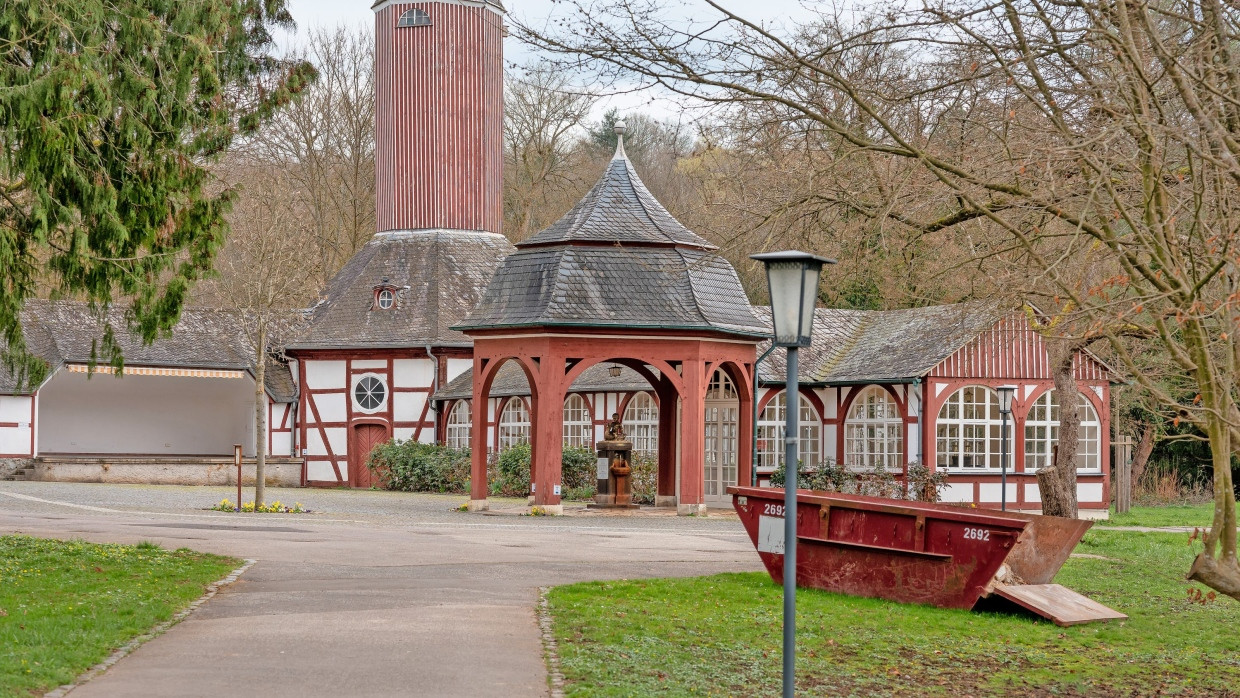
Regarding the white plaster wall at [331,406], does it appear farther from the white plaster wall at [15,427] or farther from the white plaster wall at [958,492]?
the white plaster wall at [958,492]

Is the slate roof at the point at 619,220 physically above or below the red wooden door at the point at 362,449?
above

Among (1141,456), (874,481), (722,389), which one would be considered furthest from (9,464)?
(1141,456)

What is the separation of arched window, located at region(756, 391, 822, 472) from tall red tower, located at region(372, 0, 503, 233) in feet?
39.5

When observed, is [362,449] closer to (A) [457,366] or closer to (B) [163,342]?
(A) [457,366]

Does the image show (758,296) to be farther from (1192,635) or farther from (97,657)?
(97,657)

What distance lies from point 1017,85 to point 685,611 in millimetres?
5178

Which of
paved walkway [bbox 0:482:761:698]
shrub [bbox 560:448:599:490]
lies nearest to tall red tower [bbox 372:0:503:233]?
shrub [bbox 560:448:599:490]

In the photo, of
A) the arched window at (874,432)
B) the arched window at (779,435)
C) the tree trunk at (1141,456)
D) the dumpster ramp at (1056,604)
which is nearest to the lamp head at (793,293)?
the dumpster ramp at (1056,604)

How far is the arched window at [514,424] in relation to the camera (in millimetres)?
33688

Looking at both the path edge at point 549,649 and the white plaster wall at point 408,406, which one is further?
the white plaster wall at point 408,406

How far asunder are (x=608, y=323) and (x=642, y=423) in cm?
693

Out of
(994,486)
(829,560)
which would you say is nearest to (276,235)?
(994,486)

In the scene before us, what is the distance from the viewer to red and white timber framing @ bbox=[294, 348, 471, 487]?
118 feet

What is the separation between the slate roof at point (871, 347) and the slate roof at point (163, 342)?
13.4 m
